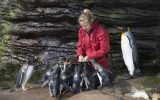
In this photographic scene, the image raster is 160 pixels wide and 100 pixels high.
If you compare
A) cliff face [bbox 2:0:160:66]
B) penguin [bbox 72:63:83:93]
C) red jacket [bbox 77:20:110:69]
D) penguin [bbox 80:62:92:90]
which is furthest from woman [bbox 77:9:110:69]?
cliff face [bbox 2:0:160:66]

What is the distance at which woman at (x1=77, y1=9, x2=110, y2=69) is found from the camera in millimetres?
9180

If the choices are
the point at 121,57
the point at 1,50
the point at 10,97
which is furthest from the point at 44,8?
the point at 10,97

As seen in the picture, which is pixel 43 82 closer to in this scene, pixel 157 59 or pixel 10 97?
pixel 10 97

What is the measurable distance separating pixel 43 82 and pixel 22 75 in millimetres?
488

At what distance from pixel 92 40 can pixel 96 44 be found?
0.12m

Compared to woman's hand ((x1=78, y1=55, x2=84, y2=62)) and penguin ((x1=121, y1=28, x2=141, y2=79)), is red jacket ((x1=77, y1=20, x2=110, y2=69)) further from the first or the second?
penguin ((x1=121, y1=28, x2=141, y2=79))

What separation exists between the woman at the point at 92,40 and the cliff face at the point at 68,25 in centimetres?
205

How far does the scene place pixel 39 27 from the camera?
11.8 meters

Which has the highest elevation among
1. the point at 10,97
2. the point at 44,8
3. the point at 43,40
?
the point at 44,8

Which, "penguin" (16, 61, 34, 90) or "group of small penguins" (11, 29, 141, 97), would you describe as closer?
"group of small penguins" (11, 29, 141, 97)

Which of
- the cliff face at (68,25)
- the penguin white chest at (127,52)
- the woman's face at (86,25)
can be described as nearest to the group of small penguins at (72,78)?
the woman's face at (86,25)

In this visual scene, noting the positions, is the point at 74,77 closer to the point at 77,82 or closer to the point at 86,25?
the point at 77,82

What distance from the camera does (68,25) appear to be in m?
11.8

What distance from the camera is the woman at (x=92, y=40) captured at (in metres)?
9.18
